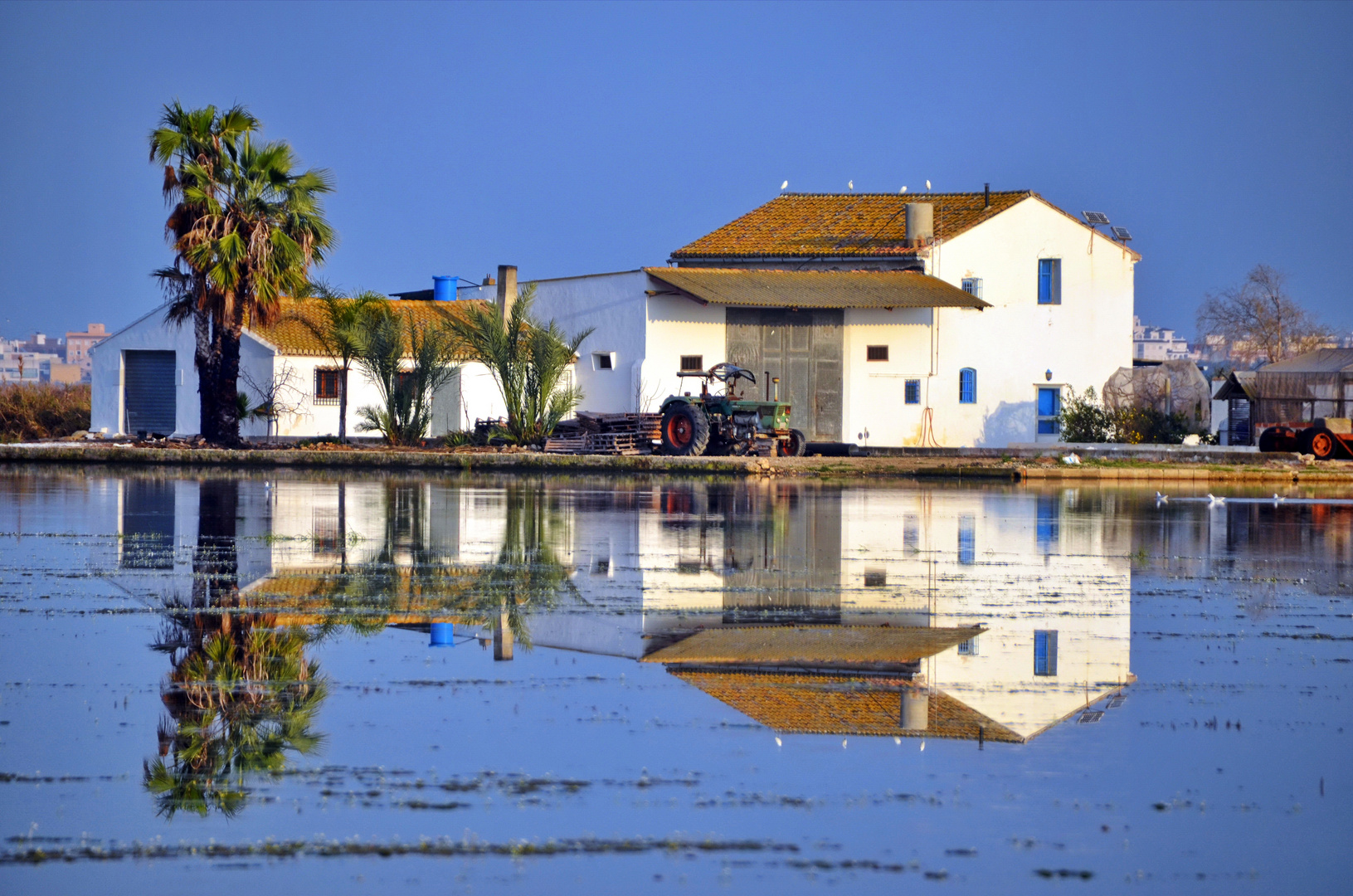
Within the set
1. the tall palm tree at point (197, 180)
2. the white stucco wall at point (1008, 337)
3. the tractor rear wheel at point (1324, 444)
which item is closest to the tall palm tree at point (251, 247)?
the tall palm tree at point (197, 180)

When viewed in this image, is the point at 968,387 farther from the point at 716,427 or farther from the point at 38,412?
the point at 38,412

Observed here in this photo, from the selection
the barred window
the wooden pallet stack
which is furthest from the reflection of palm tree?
the barred window

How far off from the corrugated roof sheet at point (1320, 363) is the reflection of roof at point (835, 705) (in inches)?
1380

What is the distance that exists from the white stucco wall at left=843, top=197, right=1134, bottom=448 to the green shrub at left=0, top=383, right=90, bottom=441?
2215 centimetres

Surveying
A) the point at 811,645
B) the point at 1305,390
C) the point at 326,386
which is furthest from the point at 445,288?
the point at 811,645

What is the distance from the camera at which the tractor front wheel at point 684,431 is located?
3142 centimetres

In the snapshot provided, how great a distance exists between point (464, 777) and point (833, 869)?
161 centimetres

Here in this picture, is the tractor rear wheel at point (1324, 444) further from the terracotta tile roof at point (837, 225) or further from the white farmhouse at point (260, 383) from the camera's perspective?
the white farmhouse at point (260, 383)

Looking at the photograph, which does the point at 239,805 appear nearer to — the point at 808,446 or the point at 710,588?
the point at 710,588

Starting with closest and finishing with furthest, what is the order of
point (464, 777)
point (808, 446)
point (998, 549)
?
point (464, 777) < point (998, 549) < point (808, 446)

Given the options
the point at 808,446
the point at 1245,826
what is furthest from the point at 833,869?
the point at 808,446

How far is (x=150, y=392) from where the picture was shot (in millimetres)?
39438

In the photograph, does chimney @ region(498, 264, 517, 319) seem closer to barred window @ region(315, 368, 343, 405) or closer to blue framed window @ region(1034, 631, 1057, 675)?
barred window @ region(315, 368, 343, 405)

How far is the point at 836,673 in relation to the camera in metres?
7.80
